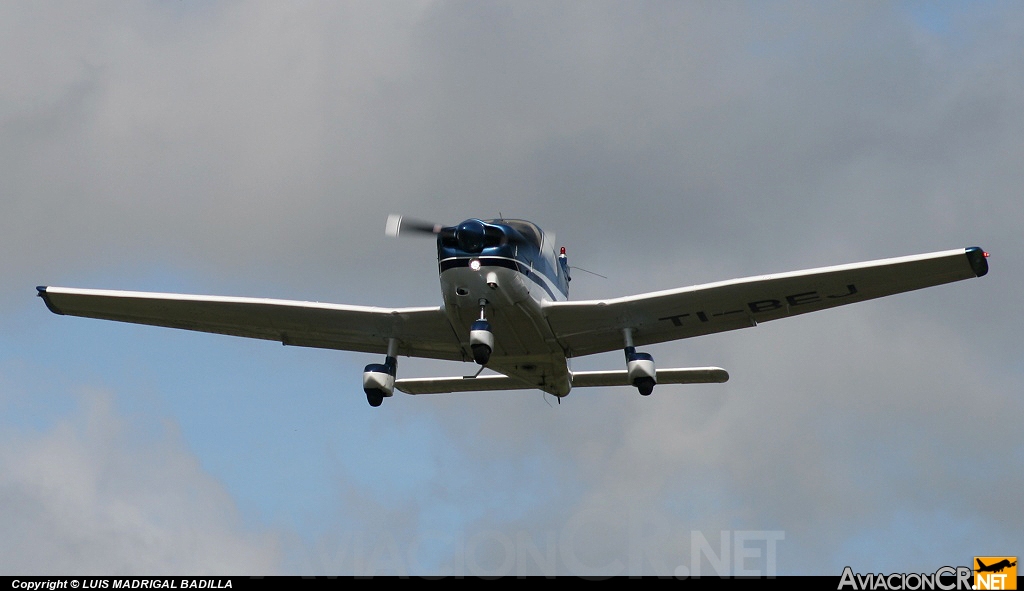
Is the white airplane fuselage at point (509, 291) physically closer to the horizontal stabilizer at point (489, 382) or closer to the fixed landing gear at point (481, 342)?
the fixed landing gear at point (481, 342)

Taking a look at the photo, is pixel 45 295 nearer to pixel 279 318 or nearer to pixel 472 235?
pixel 279 318

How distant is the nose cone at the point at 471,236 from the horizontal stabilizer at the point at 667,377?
222 inches

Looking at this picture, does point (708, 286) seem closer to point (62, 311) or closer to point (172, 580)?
point (172, 580)

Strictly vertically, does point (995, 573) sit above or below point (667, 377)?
below

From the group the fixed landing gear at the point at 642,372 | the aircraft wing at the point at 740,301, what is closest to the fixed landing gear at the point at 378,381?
the aircraft wing at the point at 740,301

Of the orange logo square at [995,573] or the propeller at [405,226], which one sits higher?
the propeller at [405,226]

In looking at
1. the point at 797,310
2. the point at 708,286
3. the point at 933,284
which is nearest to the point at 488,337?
the point at 708,286

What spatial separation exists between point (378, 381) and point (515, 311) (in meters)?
2.94

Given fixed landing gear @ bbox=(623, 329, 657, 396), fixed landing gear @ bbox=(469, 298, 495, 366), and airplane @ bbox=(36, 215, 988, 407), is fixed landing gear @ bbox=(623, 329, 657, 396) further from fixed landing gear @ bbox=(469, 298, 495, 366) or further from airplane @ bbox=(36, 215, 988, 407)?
fixed landing gear @ bbox=(469, 298, 495, 366)

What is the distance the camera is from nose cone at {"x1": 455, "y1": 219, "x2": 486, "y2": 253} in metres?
25.3

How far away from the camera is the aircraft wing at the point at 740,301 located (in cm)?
2553

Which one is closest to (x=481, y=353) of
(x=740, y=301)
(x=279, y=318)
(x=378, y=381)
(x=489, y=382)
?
(x=378, y=381)

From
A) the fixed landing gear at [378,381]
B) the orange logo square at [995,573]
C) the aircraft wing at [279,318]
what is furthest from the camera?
the aircraft wing at [279,318]

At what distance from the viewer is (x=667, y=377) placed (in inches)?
1181
